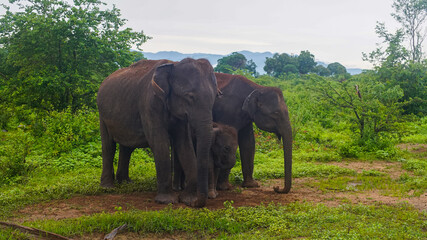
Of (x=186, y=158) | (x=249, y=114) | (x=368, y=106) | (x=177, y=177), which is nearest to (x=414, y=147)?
(x=368, y=106)

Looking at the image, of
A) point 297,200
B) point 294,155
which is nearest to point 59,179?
point 297,200

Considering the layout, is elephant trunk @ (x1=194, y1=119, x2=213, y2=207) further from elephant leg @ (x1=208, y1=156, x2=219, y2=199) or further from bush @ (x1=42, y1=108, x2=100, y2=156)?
bush @ (x1=42, y1=108, x2=100, y2=156)

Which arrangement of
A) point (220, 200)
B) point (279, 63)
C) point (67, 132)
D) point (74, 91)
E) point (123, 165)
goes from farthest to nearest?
point (279, 63) < point (74, 91) < point (67, 132) < point (123, 165) < point (220, 200)

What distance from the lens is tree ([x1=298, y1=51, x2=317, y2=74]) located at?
52.0 m

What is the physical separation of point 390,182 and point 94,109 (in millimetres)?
8970

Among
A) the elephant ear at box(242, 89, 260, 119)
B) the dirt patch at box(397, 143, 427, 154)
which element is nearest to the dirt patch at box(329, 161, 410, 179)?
the dirt patch at box(397, 143, 427, 154)

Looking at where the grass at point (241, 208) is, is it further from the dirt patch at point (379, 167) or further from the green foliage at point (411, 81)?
the green foliage at point (411, 81)

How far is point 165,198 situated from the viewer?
7.05 m

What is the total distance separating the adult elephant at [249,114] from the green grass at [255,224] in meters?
1.85

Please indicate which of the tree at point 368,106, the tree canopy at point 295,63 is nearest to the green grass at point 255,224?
the tree at point 368,106

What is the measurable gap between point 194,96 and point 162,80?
62 centimetres

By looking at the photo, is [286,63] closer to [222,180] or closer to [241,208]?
[222,180]

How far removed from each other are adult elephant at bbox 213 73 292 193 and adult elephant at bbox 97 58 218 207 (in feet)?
4.63

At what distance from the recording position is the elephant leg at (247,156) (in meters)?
8.72
